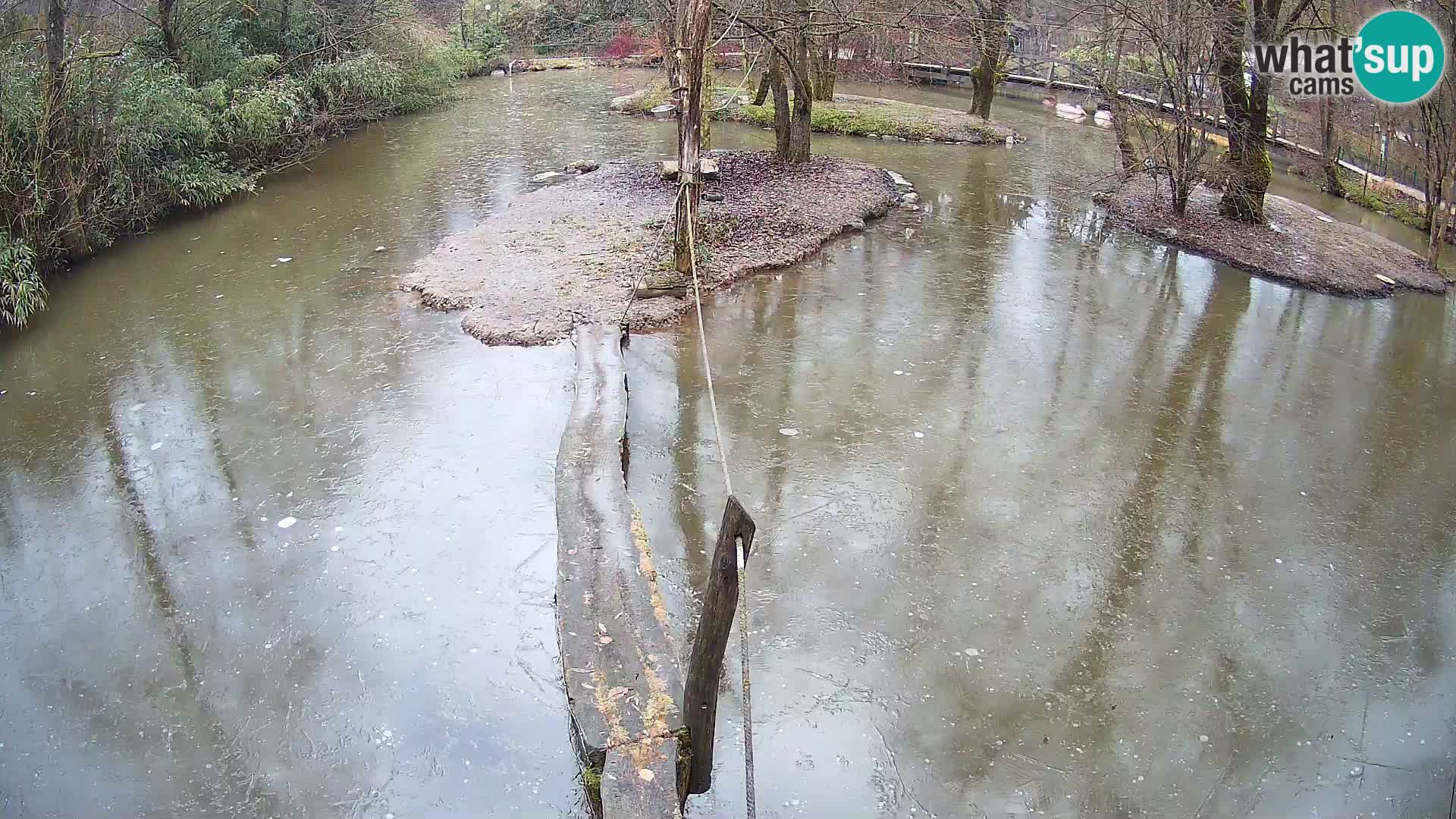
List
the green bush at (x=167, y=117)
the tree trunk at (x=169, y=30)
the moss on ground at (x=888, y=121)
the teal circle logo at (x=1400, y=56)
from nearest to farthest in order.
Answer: the green bush at (x=167, y=117) → the teal circle logo at (x=1400, y=56) → the tree trunk at (x=169, y=30) → the moss on ground at (x=888, y=121)

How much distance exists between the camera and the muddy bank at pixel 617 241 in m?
8.76

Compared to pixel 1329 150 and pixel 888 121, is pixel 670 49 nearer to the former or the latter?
pixel 888 121

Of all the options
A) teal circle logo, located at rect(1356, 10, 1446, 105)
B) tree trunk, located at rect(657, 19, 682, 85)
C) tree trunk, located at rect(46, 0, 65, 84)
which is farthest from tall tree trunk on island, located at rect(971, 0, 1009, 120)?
tree trunk, located at rect(46, 0, 65, 84)

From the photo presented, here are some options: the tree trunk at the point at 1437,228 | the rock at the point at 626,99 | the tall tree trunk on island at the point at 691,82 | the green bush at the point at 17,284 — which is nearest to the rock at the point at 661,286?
the tall tree trunk on island at the point at 691,82

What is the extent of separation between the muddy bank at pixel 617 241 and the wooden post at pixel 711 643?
16.2 ft

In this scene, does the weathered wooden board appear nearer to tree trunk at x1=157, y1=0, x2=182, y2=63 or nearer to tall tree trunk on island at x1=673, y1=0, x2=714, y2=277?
tall tree trunk on island at x1=673, y1=0, x2=714, y2=277

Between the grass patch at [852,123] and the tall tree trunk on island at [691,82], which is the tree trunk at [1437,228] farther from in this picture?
the tall tree trunk on island at [691,82]

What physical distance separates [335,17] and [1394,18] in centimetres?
1585

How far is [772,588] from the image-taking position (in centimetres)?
525

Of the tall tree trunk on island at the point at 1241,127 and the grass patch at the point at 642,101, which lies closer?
the tall tree trunk on island at the point at 1241,127

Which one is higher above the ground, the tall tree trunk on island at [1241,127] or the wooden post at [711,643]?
the tall tree trunk on island at [1241,127]

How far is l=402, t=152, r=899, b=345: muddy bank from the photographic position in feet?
28.7

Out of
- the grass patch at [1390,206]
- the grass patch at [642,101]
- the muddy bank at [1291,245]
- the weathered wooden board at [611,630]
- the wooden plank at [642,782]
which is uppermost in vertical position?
the grass patch at [642,101]

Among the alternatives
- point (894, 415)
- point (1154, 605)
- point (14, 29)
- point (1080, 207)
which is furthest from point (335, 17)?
point (1154, 605)
